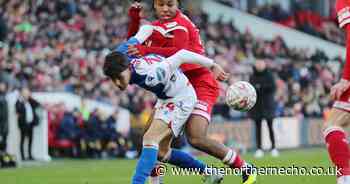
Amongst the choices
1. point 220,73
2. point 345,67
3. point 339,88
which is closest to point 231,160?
point 220,73

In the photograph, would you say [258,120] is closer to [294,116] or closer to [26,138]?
[26,138]

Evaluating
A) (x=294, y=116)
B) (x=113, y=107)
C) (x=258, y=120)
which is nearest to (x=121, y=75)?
(x=258, y=120)

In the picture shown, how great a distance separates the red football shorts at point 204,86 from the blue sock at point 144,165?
4.64 feet

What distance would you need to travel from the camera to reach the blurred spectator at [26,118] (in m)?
22.5

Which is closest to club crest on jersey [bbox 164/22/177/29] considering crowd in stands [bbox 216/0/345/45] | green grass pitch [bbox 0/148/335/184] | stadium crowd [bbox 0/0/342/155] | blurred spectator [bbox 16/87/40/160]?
green grass pitch [bbox 0/148/335/184]

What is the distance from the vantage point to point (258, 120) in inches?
850

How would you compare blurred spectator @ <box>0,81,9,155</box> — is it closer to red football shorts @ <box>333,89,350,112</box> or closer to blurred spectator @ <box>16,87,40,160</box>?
blurred spectator @ <box>16,87,40,160</box>

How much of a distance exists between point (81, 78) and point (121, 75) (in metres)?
16.5

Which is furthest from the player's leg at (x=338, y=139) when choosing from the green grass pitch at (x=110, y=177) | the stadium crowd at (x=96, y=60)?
the stadium crowd at (x=96, y=60)

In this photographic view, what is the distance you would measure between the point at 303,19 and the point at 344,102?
107 feet

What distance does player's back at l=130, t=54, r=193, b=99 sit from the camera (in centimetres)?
1014

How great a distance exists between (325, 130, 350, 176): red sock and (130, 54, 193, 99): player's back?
186 centimetres

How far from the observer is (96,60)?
27.4 meters

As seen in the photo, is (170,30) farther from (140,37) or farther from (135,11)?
(135,11)
